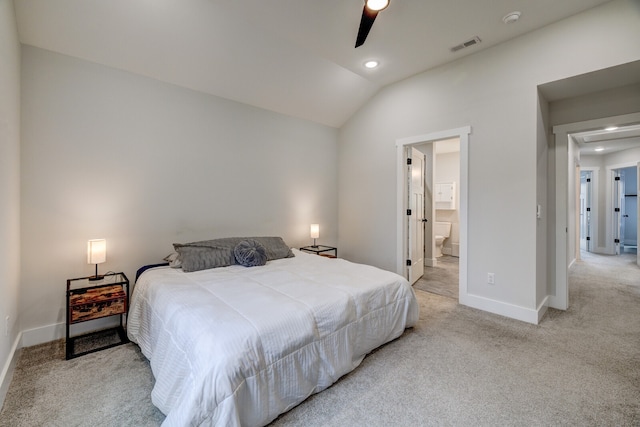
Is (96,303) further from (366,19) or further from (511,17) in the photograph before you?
(511,17)

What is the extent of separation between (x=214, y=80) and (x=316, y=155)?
1.89m

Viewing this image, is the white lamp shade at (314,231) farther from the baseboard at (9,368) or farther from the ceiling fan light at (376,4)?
the baseboard at (9,368)

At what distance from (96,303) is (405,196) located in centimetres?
369

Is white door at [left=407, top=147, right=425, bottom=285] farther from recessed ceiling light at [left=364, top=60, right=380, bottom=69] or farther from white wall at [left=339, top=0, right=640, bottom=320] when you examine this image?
recessed ceiling light at [left=364, top=60, right=380, bottom=69]

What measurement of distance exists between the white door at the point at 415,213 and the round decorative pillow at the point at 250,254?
7.17ft

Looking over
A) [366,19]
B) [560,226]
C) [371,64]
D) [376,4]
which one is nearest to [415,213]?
[560,226]

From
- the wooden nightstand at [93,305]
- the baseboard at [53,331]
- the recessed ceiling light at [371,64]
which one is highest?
the recessed ceiling light at [371,64]

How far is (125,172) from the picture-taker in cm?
291

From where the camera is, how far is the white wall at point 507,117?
2.53m

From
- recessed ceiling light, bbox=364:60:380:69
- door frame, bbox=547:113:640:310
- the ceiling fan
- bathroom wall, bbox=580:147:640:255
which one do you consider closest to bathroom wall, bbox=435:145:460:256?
door frame, bbox=547:113:640:310

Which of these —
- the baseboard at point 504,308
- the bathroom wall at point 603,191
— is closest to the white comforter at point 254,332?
the baseboard at point 504,308

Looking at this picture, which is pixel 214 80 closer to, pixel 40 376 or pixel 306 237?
pixel 306 237

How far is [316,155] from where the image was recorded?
4660 mm

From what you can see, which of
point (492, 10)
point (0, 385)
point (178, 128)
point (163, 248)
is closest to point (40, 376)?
point (0, 385)
